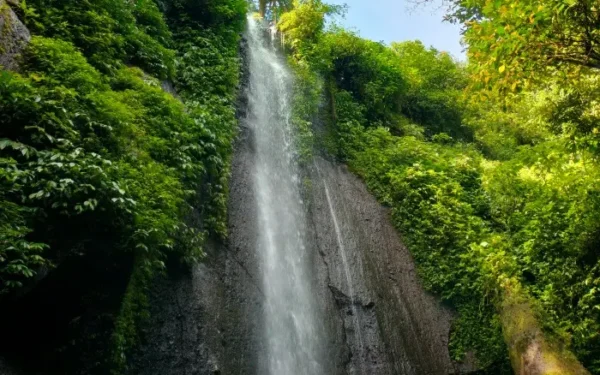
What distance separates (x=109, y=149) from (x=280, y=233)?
14.2 feet

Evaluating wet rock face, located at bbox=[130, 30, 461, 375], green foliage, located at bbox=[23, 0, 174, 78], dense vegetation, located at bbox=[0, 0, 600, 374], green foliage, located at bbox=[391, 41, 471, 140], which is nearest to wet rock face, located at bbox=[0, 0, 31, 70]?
dense vegetation, located at bbox=[0, 0, 600, 374]

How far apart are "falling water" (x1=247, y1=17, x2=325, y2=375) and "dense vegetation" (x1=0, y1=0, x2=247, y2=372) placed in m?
1.26

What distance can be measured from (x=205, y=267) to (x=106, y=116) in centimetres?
267

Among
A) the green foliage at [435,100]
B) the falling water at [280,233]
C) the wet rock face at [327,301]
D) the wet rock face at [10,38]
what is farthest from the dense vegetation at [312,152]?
the green foliage at [435,100]

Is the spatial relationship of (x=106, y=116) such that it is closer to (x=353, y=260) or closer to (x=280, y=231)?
(x=280, y=231)

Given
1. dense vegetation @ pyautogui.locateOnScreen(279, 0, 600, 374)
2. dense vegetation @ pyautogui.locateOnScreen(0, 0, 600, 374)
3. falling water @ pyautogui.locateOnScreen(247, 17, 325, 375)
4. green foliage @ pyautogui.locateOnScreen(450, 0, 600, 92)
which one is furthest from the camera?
falling water @ pyautogui.locateOnScreen(247, 17, 325, 375)

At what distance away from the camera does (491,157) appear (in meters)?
16.4

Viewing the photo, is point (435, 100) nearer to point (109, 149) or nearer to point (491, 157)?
point (491, 157)

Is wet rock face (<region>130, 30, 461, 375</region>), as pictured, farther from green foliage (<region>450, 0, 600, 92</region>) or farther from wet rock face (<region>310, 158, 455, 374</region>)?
green foliage (<region>450, 0, 600, 92</region>)

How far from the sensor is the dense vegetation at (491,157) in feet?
20.2

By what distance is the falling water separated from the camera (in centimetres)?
738

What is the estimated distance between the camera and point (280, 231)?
9.09 meters

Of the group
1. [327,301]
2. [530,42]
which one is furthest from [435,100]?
[530,42]

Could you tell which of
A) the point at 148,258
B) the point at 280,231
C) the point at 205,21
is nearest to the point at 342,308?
the point at 280,231
